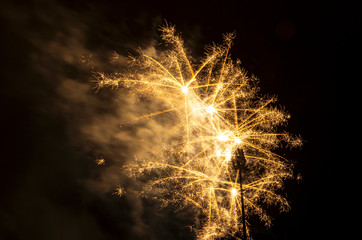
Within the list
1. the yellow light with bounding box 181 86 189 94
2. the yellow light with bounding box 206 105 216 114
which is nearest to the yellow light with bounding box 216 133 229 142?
the yellow light with bounding box 206 105 216 114

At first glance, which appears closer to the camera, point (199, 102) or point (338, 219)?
point (199, 102)

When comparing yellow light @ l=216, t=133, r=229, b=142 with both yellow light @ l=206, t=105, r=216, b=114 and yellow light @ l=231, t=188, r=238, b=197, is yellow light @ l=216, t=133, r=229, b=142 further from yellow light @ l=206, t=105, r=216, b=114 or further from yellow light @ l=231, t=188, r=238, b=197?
yellow light @ l=231, t=188, r=238, b=197

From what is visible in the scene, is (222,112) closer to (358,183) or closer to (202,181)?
(202,181)

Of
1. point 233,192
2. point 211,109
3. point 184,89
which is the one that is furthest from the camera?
point 233,192

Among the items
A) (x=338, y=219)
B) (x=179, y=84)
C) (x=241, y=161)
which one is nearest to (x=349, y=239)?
(x=338, y=219)

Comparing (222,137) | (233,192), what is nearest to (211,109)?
(222,137)

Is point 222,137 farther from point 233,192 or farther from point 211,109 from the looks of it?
point 233,192

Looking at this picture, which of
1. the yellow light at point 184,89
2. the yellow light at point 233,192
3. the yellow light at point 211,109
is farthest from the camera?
the yellow light at point 233,192

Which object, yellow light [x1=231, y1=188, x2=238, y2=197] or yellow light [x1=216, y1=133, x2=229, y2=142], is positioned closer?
yellow light [x1=216, y1=133, x2=229, y2=142]

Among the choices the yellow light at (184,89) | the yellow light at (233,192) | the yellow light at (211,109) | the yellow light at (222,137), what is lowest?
the yellow light at (233,192)

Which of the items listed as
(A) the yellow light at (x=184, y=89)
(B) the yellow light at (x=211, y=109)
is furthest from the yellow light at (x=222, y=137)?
(A) the yellow light at (x=184, y=89)

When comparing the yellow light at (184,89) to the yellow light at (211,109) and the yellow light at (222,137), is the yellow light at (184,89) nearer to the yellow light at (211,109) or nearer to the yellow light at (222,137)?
the yellow light at (211,109)
